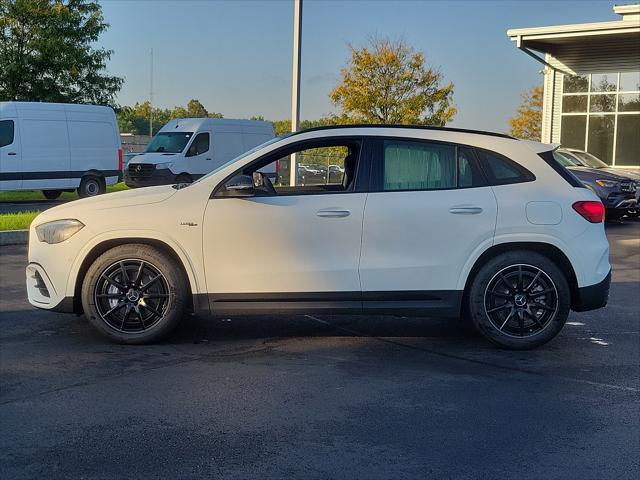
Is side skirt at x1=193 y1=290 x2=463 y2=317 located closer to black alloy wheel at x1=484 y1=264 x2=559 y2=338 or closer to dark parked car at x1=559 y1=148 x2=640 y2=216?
black alloy wheel at x1=484 y1=264 x2=559 y2=338

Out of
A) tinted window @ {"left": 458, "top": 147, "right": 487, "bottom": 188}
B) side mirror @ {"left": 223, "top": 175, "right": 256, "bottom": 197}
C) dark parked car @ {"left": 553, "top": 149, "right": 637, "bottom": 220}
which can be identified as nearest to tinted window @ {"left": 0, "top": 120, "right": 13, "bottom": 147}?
dark parked car @ {"left": 553, "top": 149, "right": 637, "bottom": 220}

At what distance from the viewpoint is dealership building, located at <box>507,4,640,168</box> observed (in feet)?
86.4

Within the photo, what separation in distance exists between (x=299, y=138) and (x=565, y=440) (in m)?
3.12

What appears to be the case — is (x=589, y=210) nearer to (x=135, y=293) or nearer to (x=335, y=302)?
(x=335, y=302)

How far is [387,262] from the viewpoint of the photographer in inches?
234

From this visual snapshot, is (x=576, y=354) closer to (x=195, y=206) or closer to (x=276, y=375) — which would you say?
(x=276, y=375)

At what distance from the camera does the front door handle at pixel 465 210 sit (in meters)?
5.95

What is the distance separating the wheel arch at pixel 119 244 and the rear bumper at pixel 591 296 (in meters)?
2.89

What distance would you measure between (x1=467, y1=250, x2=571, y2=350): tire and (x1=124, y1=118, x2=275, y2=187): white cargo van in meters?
18.1

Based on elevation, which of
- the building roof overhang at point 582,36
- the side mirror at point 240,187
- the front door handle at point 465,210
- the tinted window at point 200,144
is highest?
the building roof overhang at point 582,36

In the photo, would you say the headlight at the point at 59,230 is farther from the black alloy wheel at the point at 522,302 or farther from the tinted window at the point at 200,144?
the tinted window at the point at 200,144

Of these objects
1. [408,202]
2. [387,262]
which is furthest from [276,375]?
[408,202]

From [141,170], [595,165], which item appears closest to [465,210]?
[595,165]

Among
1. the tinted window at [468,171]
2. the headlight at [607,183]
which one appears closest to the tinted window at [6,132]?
the headlight at [607,183]
